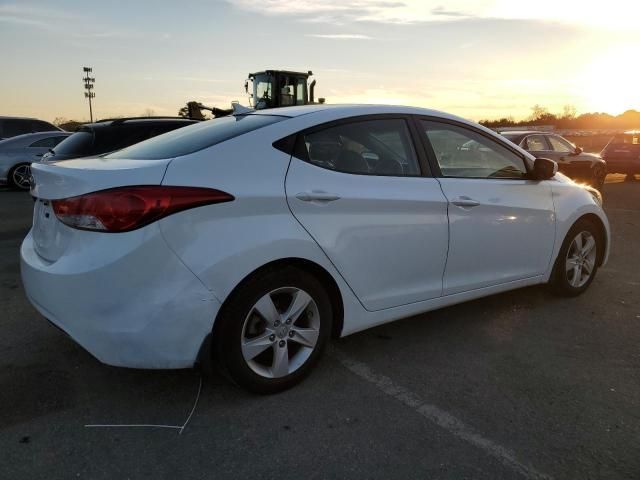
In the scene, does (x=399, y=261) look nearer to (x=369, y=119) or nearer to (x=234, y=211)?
(x=369, y=119)

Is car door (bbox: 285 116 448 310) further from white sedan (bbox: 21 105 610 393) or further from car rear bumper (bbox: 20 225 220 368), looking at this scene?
car rear bumper (bbox: 20 225 220 368)

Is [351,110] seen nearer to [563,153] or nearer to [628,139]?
[563,153]

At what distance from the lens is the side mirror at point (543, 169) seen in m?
4.18

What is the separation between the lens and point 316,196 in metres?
2.97

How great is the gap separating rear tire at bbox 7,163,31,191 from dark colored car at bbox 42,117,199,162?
6.50 metres

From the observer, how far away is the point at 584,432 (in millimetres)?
2680

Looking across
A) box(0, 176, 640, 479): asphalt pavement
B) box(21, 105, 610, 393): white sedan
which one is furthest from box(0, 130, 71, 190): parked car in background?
box(21, 105, 610, 393): white sedan

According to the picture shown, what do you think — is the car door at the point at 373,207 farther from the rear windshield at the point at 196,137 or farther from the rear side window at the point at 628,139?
the rear side window at the point at 628,139

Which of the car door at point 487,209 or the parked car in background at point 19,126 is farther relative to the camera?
the parked car in background at point 19,126

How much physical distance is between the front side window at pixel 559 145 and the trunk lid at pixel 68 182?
11.6 meters

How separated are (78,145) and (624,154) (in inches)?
628

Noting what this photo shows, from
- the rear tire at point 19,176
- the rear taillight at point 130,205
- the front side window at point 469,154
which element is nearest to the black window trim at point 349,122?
the front side window at point 469,154

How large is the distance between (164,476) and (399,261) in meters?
1.78

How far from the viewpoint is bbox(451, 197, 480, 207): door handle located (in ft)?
11.8
